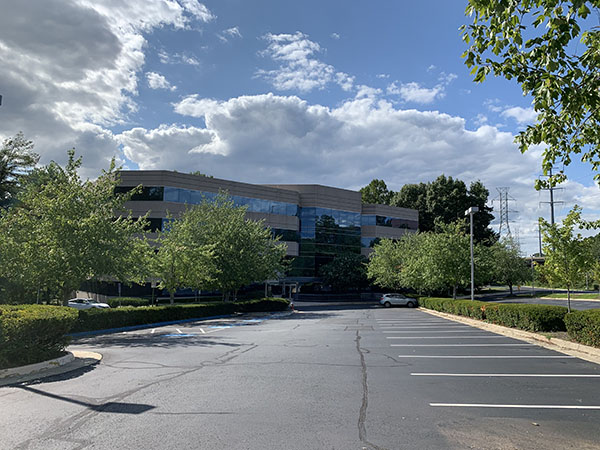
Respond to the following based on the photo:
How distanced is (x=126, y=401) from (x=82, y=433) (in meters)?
1.48

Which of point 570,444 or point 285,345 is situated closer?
point 570,444

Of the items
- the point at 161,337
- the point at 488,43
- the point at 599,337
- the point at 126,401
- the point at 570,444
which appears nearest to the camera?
the point at 570,444

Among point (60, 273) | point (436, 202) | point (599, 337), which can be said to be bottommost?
point (599, 337)

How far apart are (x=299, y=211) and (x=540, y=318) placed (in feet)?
132

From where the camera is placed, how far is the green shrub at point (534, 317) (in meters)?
15.0

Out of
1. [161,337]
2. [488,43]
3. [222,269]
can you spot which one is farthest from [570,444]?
[222,269]

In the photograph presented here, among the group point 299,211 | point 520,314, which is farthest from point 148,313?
point 299,211

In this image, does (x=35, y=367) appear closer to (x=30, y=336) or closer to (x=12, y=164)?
(x=30, y=336)

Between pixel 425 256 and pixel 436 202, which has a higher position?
pixel 436 202

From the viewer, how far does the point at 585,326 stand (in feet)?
39.4

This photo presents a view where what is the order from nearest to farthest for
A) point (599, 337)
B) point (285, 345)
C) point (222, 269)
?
1. point (599, 337)
2. point (285, 345)
3. point (222, 269)

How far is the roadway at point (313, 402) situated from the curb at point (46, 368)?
0.42 meters

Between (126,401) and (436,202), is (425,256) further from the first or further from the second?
(436,202)

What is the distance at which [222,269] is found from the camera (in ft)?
98.3
